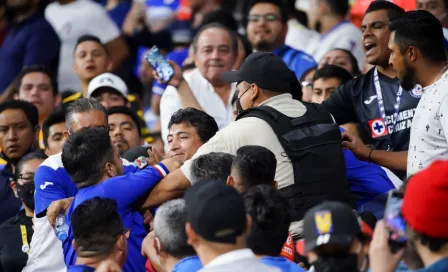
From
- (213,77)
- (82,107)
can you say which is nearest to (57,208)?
(82,107)

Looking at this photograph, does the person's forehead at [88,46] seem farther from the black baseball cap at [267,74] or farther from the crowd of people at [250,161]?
the black baseball cap at [267,74]

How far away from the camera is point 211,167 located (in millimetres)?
7035

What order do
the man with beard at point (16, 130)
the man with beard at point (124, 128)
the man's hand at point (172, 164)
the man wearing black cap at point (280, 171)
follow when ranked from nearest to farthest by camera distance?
the man wearing black cap at point (280, 171), the man's hand at point (172, 164), the man with beard at point (124, 128), the man with beard at point (16, 130)

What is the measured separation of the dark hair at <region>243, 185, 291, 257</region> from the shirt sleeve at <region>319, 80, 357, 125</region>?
2774 millimetres

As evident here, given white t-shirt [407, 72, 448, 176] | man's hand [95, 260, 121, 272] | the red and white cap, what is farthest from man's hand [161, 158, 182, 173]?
the red and white cap

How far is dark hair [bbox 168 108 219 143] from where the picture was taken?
7867 mm

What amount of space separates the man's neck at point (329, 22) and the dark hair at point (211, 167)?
599cm

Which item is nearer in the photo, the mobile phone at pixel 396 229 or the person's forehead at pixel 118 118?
the mobile phone at pixel 396 229

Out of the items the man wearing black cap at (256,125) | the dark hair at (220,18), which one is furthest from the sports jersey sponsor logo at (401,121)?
the dark hair at (220,18)

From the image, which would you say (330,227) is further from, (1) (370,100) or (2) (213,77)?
(2) (213,77)

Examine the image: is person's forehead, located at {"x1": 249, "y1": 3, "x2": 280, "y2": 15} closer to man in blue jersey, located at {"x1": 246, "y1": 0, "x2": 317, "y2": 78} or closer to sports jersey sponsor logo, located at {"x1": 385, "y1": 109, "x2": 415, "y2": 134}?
man in blue jersey, located at {"x1": 246, "y1": 0, "x2": 317, "y2": 78}

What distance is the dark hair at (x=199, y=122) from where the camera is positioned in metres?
7.87

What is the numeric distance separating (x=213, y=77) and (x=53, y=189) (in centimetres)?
306

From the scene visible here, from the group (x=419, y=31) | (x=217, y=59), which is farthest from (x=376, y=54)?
(x=217, y=59)
